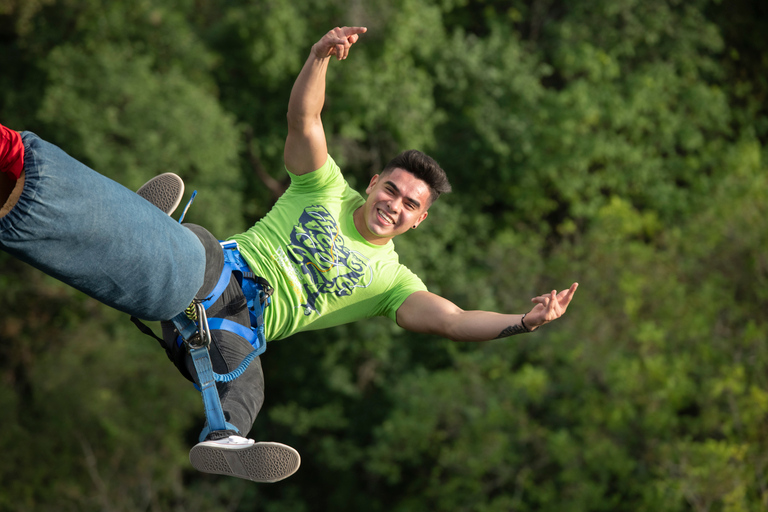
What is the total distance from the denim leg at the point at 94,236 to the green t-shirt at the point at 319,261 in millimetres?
711

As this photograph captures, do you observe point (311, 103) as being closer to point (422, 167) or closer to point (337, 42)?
point (337, 42)

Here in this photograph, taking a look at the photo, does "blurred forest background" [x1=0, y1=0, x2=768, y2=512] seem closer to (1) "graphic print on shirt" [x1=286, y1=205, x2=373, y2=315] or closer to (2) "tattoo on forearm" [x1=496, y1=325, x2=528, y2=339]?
(2) "tattoo on forearm" [x1=496, y1=325, x2=528, y2=339]

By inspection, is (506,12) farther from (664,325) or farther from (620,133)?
(664,325)

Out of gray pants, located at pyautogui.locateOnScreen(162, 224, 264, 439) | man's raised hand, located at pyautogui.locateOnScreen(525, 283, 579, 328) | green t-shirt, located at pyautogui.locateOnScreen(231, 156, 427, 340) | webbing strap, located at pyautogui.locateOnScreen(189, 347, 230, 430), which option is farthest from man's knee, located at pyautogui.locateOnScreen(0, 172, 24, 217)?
man's raised hand, located at pyautogui.locateOnScreen(525, 283, 579, 328)

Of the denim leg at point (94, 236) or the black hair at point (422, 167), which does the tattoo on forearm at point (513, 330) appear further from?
the denim leg at point (94, 236)

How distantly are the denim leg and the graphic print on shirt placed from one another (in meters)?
0.73

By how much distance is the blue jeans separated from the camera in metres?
2.00

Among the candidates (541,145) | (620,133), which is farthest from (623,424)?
(620,133)

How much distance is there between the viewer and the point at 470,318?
3055mm

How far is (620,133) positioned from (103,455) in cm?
1025

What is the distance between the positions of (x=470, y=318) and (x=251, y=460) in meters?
0.96

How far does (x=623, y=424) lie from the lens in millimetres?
9875

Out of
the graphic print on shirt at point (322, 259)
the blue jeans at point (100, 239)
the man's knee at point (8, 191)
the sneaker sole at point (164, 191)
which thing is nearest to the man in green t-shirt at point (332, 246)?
the graphic print on shirt at point (322, 259)

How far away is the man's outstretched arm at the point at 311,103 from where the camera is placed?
2916mm
